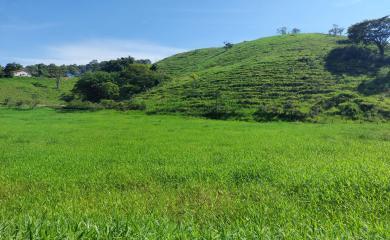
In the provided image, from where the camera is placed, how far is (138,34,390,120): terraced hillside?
41.4 meters

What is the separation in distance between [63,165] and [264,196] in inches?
317

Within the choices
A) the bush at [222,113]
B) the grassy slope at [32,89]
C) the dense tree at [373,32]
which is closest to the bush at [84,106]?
the grassy slope at [32,89]

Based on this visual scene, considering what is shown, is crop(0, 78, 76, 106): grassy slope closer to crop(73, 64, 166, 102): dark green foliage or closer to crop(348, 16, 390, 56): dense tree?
crop(73, 64, 166, 102): dark green foliage

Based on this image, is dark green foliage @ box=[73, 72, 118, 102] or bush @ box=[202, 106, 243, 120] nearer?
bush @ box=[202, 106, 243, 120]

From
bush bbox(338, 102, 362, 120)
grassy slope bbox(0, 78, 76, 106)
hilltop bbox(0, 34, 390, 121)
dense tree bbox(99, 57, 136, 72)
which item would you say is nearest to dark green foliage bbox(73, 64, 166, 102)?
hilltop bbox(0, 34, 390, 121)

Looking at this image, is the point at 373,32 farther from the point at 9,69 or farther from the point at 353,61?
the point at 9,69

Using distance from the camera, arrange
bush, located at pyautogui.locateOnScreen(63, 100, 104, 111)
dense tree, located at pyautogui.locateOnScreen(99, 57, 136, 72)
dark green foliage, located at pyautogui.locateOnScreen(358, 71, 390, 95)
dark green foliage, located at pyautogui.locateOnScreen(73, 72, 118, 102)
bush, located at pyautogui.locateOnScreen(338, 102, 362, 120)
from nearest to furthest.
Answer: bush, located at pyautogui.locateOnScreen(338, 102, 362, 120)
dark green foliage, located at pyautogui.locateOnScreen(358, 71, 390, 95)
bush, located at pyautogui.locateOnScreen(63, 100, 104, 111)
dark green foliage, located at pyautogui.locateOnScreen(73, 72, 118, 102)
dense tree, located at pyautogui.locateOnScreen(99, 57, 136, 72)

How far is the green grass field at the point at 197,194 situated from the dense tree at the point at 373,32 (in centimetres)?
5897

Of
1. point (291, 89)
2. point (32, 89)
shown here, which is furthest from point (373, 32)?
point (32, 89)

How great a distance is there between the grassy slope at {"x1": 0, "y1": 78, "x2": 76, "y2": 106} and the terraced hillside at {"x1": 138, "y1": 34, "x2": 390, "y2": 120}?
2663 cm

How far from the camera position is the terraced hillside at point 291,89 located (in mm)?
41375

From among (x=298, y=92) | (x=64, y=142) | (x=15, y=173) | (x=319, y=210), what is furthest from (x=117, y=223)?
(x=298, y=92)

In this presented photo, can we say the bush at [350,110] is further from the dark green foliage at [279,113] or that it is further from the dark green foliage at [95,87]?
the dark green foliage at [95,87]

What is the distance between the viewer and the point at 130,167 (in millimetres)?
12297
